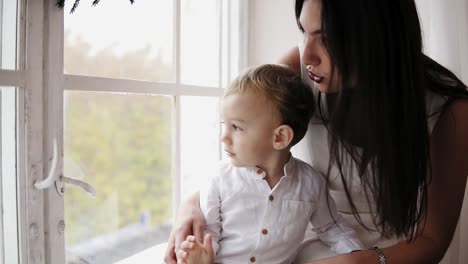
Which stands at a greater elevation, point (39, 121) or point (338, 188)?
point (39, 121)

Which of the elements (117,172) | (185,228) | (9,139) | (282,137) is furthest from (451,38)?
(9,139)

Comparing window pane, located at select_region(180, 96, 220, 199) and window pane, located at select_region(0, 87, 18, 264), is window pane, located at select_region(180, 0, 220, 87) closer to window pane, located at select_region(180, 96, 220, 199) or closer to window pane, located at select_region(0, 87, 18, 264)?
window pane, located at select_region(180, 96, 220, 199)

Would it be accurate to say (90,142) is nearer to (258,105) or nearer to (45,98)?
(45,98)

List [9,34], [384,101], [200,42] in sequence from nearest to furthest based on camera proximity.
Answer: [9,34] → [384,101] → [200,42]

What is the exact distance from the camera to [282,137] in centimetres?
96

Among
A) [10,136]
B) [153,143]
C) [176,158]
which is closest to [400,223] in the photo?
[176,158]

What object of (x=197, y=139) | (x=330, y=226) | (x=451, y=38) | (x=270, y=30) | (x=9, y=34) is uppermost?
(x=270, y=30)

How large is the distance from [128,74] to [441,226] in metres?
0.99

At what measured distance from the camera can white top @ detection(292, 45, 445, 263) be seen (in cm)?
105

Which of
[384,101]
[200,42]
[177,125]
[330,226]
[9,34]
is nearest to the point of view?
[9,34]

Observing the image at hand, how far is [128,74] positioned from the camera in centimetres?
117

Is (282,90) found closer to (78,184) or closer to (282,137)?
(282,137)

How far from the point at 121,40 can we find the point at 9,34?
422 millimetres

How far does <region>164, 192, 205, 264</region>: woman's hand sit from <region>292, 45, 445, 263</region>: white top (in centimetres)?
32
